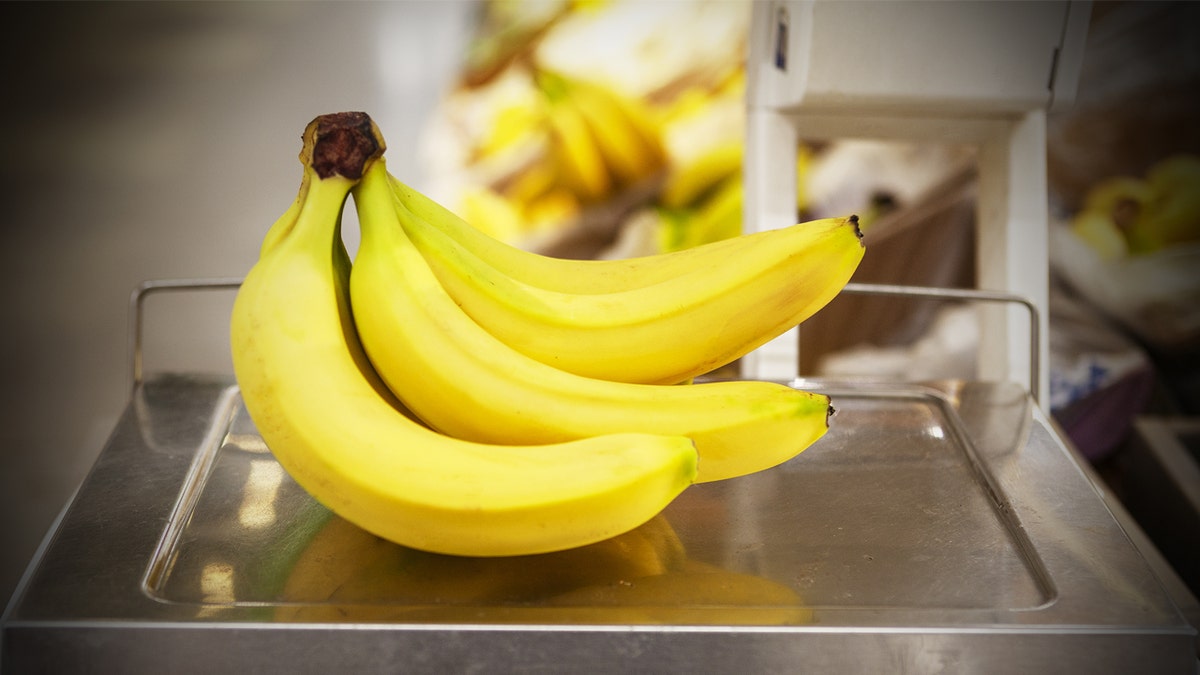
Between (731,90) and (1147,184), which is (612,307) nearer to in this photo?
(731,90)

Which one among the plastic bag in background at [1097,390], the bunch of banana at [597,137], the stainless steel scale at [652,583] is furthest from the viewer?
the bunch of banana at [597,137]

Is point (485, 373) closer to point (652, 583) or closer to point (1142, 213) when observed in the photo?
point (652, 583)

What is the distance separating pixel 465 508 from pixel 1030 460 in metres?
0.51

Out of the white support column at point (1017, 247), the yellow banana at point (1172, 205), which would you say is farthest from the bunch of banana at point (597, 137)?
the yellow banana at point (1172, 205)

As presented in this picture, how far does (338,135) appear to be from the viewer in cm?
63

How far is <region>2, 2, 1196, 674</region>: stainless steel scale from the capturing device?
540 mm

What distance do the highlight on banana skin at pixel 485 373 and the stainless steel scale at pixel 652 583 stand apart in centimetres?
5

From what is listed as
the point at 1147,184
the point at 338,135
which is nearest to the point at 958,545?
the point at 338,135

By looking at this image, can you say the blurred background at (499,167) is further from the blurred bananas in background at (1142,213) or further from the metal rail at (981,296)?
the metal rail at (981,296)

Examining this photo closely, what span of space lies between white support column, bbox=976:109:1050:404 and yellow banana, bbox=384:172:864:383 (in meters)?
0.62

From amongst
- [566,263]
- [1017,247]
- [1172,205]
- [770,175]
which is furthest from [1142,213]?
[566,263]

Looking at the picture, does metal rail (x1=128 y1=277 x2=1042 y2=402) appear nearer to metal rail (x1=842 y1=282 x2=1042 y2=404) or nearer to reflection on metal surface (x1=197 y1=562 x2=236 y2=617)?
metal rail (x1=842 y1=282 x2=1042 y2=404)

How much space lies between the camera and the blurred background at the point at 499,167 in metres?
1.79

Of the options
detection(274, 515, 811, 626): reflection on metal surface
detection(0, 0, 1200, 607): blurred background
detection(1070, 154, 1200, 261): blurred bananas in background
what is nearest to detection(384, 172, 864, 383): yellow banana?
detection(274, 515, 811, 626): reflection on metal surface
